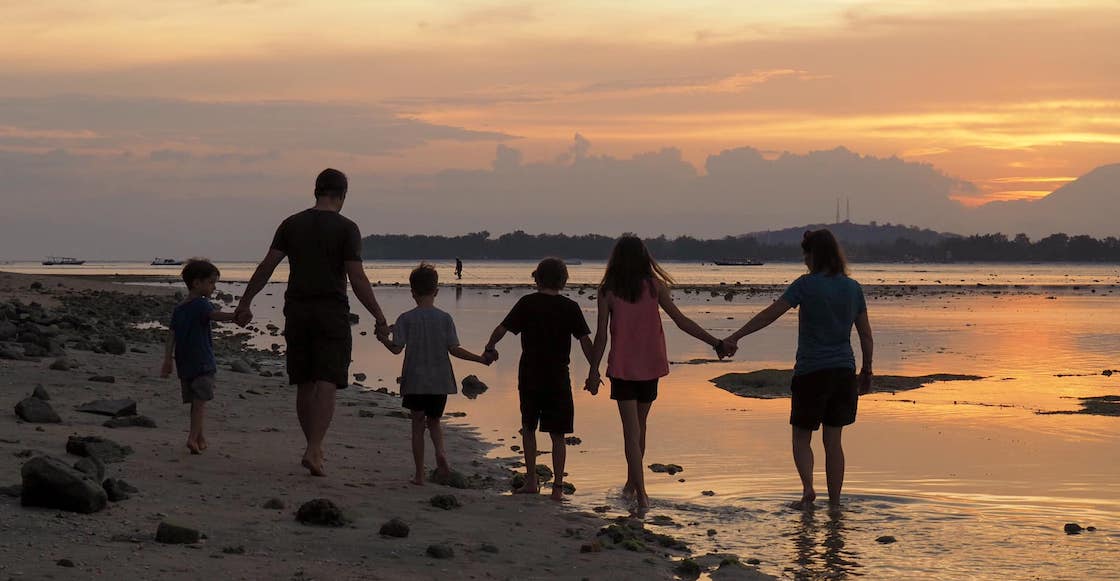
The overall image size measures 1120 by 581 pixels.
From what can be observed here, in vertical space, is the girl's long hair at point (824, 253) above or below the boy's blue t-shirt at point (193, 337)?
above

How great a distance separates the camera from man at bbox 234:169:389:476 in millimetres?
9133

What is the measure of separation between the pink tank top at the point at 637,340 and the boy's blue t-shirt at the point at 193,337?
3172mm

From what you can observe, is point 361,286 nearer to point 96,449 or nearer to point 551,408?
point 551,408

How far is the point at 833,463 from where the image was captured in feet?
32.2

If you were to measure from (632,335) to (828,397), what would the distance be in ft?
5.21

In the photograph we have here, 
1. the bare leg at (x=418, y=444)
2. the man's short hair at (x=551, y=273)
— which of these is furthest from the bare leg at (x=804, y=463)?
the bare leg at (x=418, y=444)

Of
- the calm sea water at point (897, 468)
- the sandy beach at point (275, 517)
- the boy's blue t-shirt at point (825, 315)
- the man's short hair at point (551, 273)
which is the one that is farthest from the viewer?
the man's short hair at point (551, 273)

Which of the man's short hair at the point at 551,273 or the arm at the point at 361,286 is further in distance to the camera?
the man's short hair at the point at 551,273

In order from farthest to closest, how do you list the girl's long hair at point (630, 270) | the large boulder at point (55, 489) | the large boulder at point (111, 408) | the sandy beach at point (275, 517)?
1. the large boulder at point (111, 408)
2. the girl's long hair at point (630, 270)
3. the large boulder at point (55, 489)
4. the sandy beach at point (275, 517)

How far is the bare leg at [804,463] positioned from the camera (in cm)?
974

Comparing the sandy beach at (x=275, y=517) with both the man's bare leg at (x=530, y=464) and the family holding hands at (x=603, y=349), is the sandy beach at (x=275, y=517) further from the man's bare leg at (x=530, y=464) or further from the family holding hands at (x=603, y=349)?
the family holding hands at (x=603, y=349)

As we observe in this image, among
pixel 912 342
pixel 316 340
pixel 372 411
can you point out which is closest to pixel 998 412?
pixel 372 411

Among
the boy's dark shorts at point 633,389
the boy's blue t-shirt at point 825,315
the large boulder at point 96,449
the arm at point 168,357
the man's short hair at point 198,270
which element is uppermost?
the man's short hair at point 198,270

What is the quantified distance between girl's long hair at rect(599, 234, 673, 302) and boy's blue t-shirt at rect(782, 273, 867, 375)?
41.6 inches
